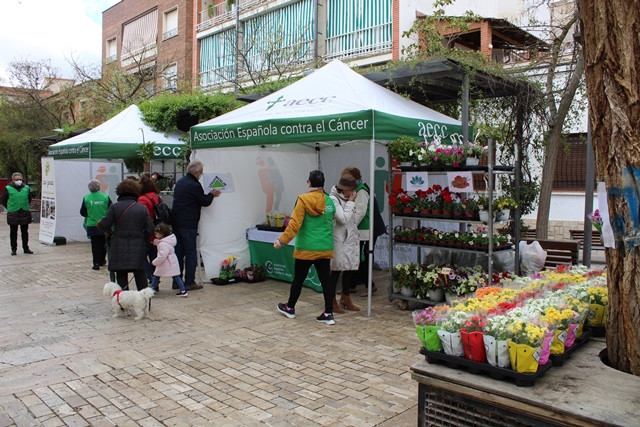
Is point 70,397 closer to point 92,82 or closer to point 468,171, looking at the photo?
point 468,171

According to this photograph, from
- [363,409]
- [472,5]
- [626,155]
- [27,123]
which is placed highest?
[472,5]

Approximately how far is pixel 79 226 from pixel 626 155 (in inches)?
557

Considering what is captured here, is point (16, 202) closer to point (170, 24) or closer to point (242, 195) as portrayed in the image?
point (242, 195)

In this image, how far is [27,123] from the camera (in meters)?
24.7

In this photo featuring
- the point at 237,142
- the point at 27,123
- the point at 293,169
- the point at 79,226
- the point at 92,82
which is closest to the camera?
the point at 237,142

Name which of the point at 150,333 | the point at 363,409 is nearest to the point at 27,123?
the point at 150,333

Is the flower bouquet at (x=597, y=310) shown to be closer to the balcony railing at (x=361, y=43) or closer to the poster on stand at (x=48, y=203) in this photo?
the poster on stand at (x=48, y=203)

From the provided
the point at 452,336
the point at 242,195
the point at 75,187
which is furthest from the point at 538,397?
the point at 75,187

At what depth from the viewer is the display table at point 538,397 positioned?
246cm

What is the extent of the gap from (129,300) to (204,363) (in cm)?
181

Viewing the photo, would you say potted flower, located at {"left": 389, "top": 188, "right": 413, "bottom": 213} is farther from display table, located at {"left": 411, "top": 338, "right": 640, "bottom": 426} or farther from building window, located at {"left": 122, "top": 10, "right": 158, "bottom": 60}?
building window, located at {"left": 122, "top": 10, "right": 158, "bottom": 60}

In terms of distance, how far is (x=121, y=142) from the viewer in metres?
11.5

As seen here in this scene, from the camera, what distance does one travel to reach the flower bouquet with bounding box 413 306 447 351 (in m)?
3.05

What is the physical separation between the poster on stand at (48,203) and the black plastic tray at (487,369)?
40.8ft
